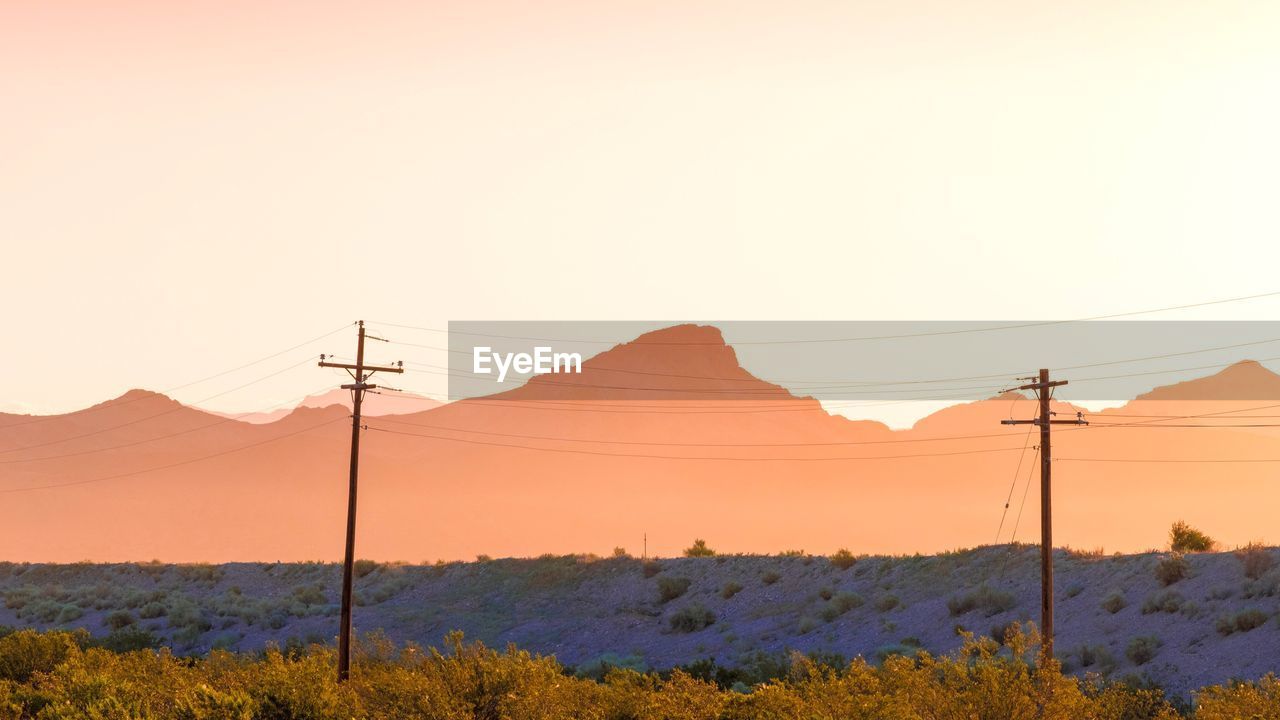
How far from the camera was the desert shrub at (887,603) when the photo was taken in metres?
52.4

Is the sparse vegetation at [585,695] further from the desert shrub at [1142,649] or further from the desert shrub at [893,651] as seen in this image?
the desert shrub at [893,651]

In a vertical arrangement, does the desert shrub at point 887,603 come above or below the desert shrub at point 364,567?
above

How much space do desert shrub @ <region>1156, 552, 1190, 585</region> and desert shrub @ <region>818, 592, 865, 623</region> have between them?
1183 cm

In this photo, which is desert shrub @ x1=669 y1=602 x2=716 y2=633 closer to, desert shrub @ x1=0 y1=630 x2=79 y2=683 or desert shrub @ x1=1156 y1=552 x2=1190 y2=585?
desert shrub @ x1=1156 y1=552 x2=1190 y2=585

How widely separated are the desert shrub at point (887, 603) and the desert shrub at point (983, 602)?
297 centimetres

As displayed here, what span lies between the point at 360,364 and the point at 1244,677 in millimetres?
26034

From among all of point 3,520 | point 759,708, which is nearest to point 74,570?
point 759,708

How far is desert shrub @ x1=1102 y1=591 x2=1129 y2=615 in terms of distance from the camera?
45.5 meters

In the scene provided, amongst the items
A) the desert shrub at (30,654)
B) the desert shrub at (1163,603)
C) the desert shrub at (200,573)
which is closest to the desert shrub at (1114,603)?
the desert shrub at (1163,603)

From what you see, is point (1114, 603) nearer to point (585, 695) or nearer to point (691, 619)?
point (691, 619)

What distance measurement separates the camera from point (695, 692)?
72.6 ft

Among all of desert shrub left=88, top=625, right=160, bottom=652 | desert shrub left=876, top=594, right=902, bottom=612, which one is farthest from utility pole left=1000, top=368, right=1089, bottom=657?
desert shrub left=88, top=625, right=160, bottom=652

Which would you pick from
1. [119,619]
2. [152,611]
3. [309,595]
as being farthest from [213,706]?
[309,595]

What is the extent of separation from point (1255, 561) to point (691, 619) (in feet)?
72.8
